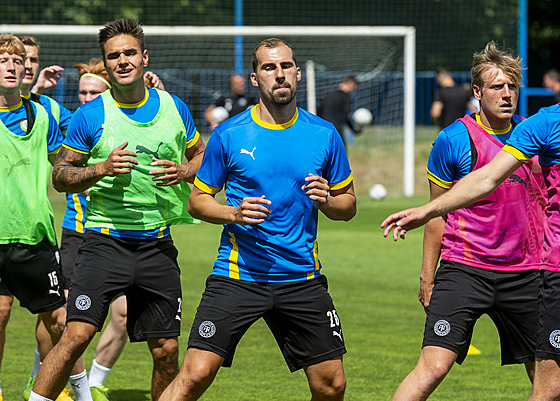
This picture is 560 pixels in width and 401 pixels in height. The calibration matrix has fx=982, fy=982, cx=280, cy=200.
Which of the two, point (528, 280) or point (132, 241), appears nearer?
point (528, 280)

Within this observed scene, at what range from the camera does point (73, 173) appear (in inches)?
222

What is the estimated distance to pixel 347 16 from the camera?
1337 inches

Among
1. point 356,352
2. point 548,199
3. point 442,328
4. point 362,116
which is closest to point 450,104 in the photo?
point 362,116

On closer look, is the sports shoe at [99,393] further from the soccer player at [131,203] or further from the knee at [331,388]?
the knee at [331,388]

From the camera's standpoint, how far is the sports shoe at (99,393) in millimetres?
6645

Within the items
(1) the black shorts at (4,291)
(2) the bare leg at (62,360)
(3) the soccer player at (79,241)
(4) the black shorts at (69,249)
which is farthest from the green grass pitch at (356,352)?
(2) the bare leg at (62,360)

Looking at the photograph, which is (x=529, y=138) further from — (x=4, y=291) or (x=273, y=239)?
(x=4, y=291)

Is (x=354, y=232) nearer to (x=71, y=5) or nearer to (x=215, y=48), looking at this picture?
(x=215, y=48)

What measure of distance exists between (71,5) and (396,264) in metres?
22.3

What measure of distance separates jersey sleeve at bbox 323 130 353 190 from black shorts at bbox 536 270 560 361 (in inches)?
45.0

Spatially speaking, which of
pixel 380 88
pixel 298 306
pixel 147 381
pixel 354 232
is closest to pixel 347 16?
pixel 380 88

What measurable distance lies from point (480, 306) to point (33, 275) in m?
2.86

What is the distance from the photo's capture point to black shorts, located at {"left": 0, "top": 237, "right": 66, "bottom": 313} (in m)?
6.32

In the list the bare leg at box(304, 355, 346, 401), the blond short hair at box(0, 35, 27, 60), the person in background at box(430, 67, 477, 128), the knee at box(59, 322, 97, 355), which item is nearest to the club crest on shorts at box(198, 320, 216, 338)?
the bare leg at box(304, 355, 346, 401)
